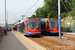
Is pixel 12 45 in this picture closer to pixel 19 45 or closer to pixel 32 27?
pixel 19 45

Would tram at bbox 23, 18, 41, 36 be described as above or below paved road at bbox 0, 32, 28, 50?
above

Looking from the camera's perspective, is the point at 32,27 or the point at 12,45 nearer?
the point at 12,45

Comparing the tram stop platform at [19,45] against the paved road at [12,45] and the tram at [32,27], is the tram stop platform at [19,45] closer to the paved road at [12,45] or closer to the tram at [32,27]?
the paved road at [12,45]

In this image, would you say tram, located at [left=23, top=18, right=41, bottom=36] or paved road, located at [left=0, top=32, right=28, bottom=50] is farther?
tram, located at [left=23, top=18, right=41, bottom=36]

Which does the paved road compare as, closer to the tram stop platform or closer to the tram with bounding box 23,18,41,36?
the tram stop platform

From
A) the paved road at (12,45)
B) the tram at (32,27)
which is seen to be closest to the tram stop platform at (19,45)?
the paved road at (12,45)

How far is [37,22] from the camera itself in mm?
18562

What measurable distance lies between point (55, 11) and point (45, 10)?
16.1ft

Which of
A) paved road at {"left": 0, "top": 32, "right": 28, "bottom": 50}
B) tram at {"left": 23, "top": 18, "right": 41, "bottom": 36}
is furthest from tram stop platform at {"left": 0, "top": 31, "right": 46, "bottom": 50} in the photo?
tram at {"left": 23, "top": 18, "right": 41, "bottom": 36}

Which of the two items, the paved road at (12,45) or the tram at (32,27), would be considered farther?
the tram at (32,27)

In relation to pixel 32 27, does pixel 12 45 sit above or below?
below

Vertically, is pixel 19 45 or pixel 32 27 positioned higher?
pixel 32 27

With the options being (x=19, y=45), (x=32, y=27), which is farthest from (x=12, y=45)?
Answer: (x=32, y=27)

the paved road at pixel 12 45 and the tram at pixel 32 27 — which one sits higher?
the tram at pixel 32 27
